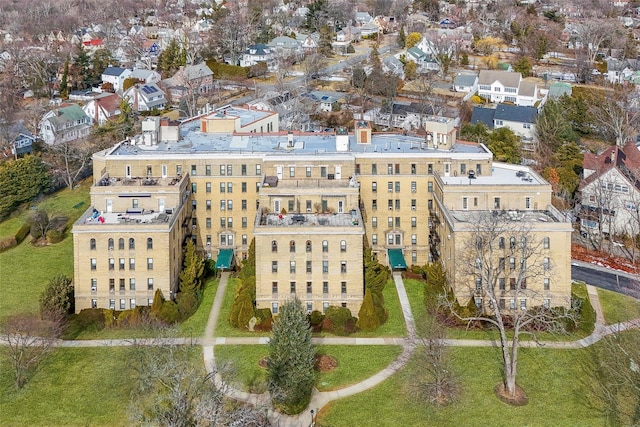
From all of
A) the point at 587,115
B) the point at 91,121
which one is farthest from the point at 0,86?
the point at 587,115

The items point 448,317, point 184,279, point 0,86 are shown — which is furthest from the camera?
point 0,86

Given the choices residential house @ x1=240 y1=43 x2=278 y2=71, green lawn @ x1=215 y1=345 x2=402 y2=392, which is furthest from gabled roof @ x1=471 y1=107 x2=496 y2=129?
green lawn @ x1=215 y1=345 x2=402 y2=392

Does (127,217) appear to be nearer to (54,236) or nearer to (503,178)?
(54,236)

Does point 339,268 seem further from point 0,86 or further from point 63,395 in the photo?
point 0,86

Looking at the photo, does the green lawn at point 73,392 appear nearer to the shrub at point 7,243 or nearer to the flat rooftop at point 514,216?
the shrub at point 7,243

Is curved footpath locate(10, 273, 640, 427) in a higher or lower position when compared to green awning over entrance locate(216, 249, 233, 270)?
lower

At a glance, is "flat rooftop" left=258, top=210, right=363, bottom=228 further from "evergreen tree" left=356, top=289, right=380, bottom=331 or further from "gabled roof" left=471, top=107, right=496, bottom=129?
"gabled roof" left=471, top=107, right=496, bottom=129

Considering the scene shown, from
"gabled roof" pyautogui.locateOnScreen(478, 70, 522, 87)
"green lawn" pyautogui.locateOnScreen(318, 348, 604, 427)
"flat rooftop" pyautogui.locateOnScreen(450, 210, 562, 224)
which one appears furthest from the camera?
"gabled roof" pyautogui.locateOnScreen(478, 70, 522, 87)

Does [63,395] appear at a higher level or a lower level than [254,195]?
lower
